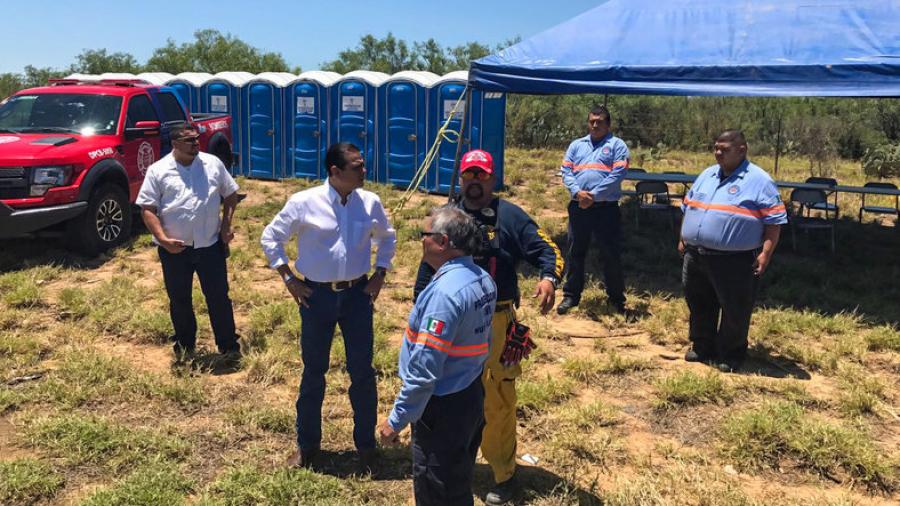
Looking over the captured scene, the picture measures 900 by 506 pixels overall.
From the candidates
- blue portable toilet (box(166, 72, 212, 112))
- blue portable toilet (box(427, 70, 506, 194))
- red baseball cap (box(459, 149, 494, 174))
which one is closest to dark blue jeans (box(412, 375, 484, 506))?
red baseball cap (box(459, 149, 494, 174))

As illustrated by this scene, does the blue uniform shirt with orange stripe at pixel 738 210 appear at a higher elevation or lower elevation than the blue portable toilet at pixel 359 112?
lower

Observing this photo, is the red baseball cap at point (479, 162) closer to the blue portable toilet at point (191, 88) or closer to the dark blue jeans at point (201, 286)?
the dark blue jeans at point (201, 286)

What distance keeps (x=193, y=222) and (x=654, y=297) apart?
14.6 ft

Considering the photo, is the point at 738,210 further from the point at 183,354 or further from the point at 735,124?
the point at 735,124

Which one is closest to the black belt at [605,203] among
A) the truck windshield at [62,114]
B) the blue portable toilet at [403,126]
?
the truck windshield at [62,114]

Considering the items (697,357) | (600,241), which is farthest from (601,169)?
(697,357)

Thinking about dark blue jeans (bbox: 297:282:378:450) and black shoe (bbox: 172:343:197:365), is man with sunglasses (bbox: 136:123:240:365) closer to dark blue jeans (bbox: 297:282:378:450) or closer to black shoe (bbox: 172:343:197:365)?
black shoe (bbox: 172:343:197:365)

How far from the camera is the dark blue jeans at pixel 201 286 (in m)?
4.95

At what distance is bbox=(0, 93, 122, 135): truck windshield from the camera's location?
8047 millimetres

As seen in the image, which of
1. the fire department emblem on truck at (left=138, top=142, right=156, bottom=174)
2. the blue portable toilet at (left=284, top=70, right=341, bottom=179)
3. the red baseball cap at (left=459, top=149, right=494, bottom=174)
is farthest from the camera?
the blue portable toilet at (left=284, top=70, right=341, bottom=179)

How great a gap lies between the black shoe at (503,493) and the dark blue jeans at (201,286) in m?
2.61

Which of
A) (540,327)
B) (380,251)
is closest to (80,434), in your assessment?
(380,251)

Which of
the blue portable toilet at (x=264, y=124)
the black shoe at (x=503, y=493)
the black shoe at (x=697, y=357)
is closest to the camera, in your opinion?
the black shoe at (x=503, y=493)

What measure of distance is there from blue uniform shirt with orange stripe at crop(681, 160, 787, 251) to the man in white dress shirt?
2.60m
